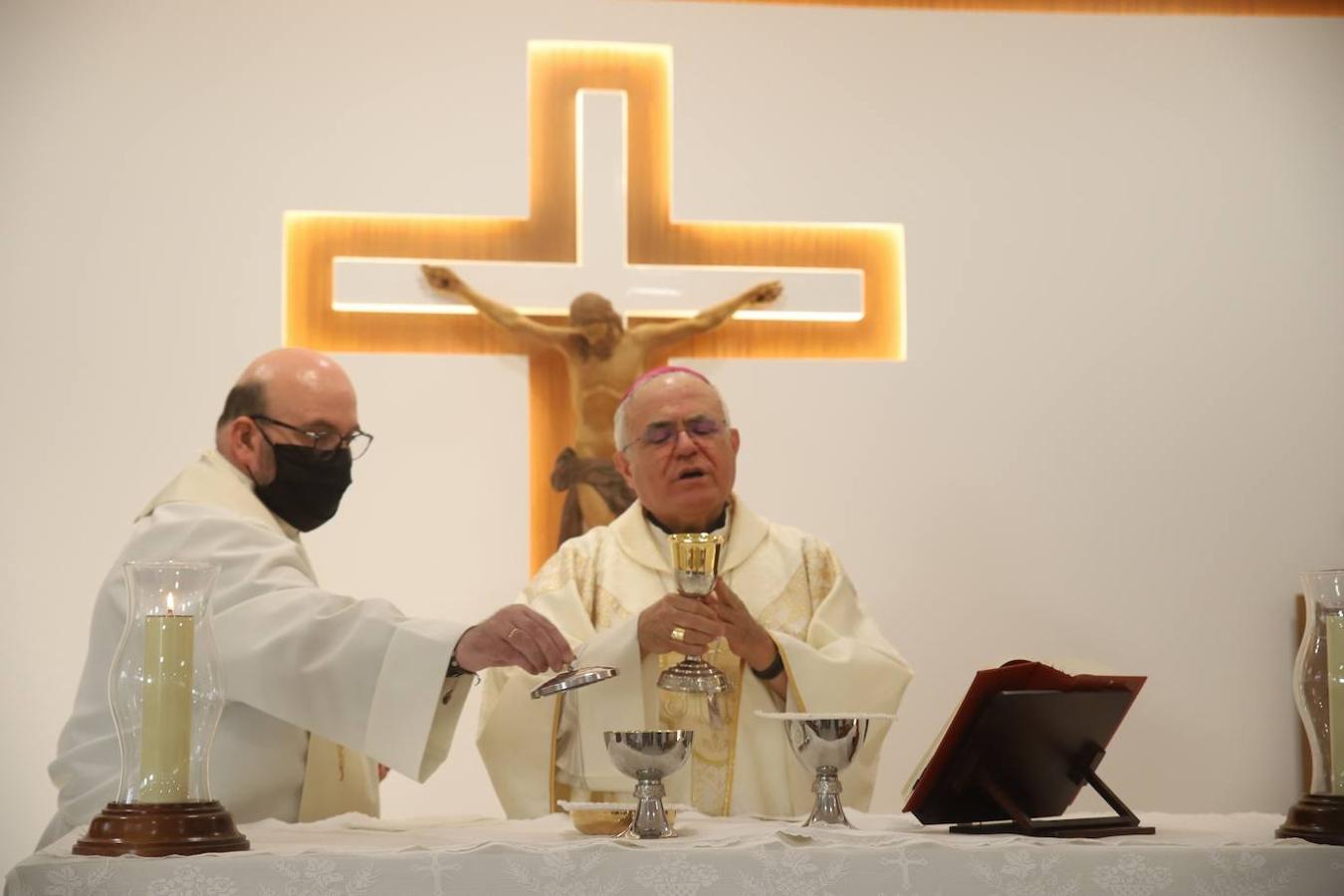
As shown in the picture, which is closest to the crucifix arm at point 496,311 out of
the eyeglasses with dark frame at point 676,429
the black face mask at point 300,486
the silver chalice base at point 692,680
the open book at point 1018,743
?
the eyeglasses with dark frame at point 676,429

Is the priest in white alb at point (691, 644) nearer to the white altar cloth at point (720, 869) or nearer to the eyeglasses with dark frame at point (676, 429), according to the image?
the eyeglasses with dark frame at point (676, 429)

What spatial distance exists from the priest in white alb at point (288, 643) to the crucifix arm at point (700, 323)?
1596 millimetres

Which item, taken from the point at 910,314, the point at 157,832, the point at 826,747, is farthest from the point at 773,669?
the point at 910,314

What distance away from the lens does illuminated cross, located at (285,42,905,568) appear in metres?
5.22

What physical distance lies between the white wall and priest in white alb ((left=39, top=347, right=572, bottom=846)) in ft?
4.79

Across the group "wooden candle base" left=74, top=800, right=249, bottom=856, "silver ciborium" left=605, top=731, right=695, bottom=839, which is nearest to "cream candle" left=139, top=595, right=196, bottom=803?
"wooden candle base" left=74, top=800, right=249, bottom=856

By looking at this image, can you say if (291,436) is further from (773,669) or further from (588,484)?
(588,484)

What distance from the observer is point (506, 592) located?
5188 millimetres

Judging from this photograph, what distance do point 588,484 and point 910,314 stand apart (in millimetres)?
1309

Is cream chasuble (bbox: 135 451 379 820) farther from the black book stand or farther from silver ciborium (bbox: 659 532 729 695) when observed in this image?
the black book stand

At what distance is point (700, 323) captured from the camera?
17.2 feet

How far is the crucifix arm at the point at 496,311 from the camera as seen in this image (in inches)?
203

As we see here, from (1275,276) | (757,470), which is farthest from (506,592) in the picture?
(1275,276)

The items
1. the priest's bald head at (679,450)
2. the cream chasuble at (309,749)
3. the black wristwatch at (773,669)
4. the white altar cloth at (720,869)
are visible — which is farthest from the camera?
the priest's bald head at (679,450)
